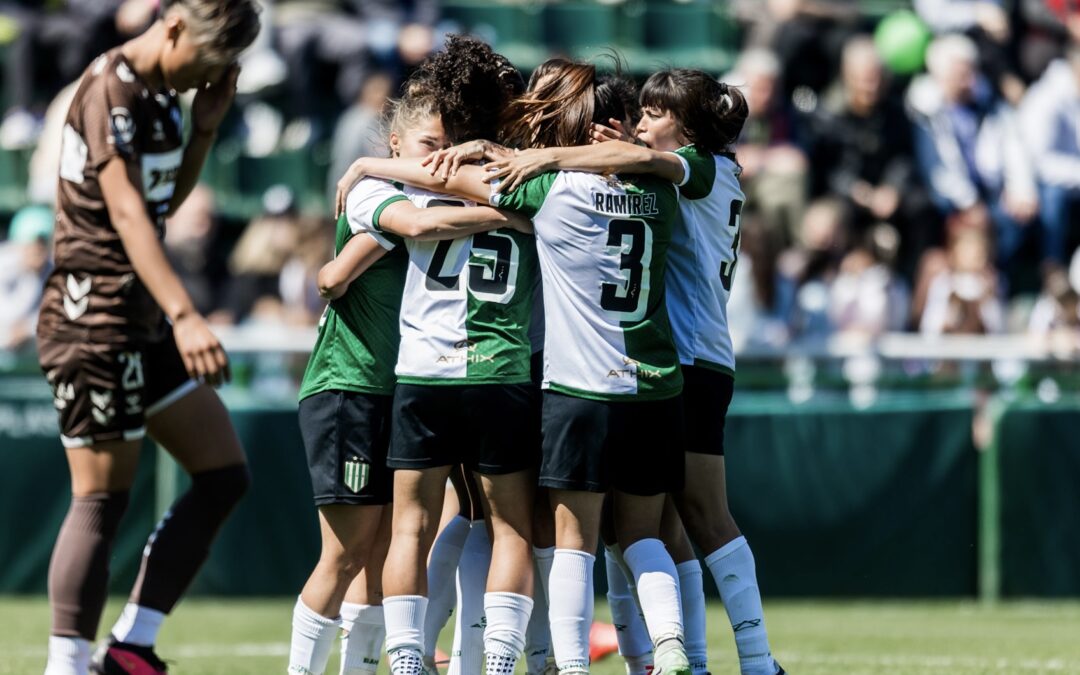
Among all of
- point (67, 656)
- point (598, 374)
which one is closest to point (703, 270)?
point (598, 374)

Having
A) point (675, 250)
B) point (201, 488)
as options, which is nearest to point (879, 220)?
point (675, 250)

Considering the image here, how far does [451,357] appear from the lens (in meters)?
5.08

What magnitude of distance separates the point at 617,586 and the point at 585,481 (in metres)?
0.77

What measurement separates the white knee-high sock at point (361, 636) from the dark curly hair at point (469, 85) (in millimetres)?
1570

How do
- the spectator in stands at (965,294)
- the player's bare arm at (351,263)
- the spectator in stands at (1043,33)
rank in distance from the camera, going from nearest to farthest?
the player's bare arm at (351,263) → the spectator in stands at (965,294) → the spectator in stands at (1043,33)

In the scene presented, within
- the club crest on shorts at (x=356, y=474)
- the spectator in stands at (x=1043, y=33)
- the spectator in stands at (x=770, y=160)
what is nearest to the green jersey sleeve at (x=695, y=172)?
the club crest on shorts at (x=356, y=474)

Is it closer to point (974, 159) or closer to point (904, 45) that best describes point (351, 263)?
point (974, 159)

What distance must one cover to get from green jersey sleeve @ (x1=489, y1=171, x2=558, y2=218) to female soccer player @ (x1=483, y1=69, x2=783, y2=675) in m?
0.50

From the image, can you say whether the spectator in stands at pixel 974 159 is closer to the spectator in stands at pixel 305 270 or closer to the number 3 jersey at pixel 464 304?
the spectator in stands at pixel 305 270

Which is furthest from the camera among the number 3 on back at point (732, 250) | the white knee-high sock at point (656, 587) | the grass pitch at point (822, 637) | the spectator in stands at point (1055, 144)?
the spectator in stands at point (1055, 144)

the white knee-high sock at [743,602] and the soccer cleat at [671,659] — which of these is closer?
the soccer cleat at [671,659]

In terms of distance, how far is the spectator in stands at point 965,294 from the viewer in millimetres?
11094

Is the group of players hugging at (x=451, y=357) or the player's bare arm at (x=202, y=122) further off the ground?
the player's bare arm at (x=202, y=122)

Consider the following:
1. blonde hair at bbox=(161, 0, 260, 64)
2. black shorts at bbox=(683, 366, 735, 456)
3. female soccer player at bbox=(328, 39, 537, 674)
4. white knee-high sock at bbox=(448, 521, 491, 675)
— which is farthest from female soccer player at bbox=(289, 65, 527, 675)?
black shorts at bbox=(683, 366, 735, 456)
